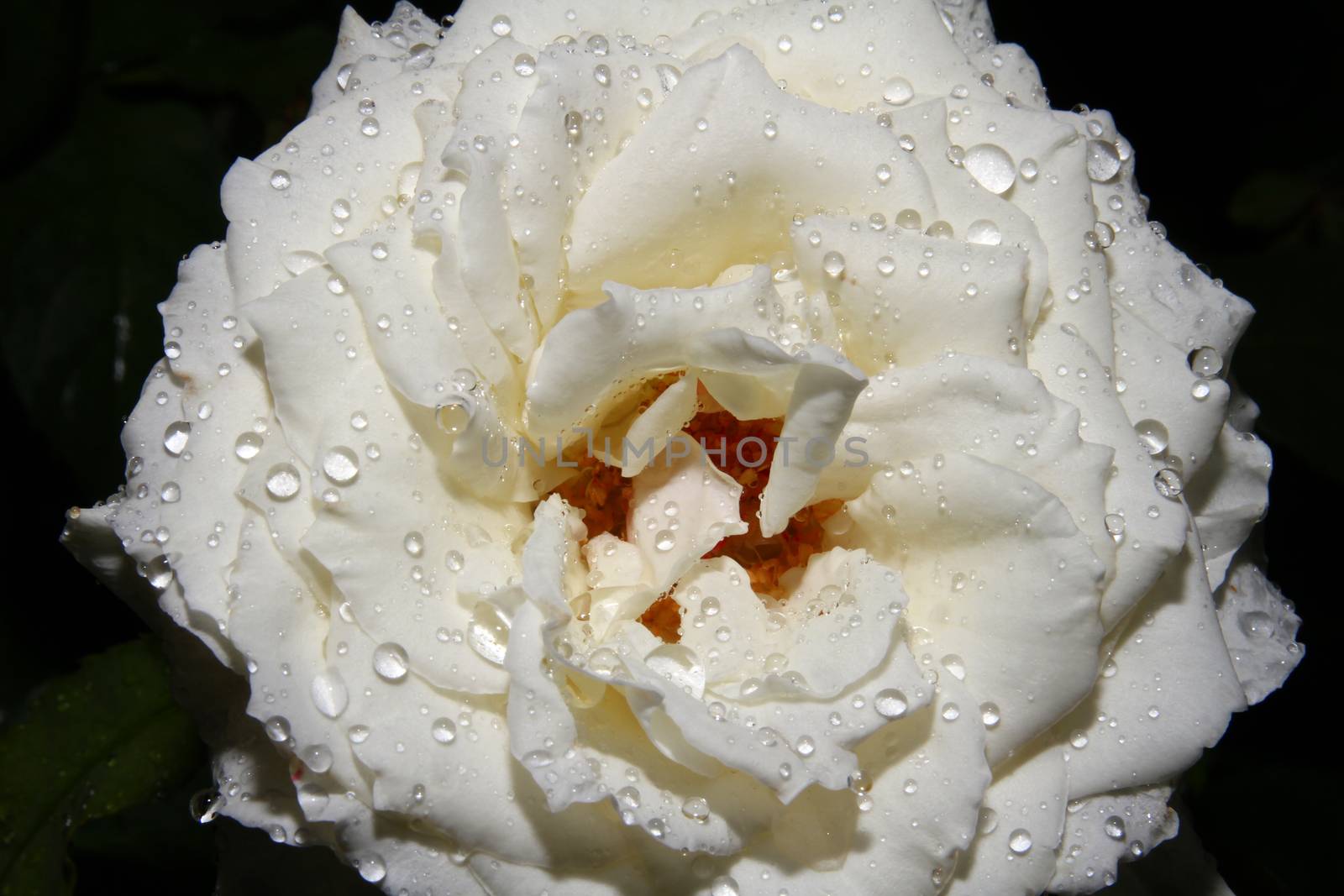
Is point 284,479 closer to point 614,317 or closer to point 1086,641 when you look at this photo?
point 614,317

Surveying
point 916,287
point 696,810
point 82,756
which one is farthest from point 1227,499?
point 82,756

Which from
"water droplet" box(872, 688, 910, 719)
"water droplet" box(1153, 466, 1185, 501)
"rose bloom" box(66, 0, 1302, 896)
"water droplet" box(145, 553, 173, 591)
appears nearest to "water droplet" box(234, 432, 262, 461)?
"rose bloom" box(66, 0, 1302, 896)

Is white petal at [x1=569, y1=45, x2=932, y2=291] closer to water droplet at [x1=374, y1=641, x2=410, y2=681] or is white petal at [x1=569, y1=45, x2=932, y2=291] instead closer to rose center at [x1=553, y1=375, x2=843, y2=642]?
rose center at [x1=553, y1=375, x2=843, y2=642]

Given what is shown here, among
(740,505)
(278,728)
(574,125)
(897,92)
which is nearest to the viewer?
(278,728)

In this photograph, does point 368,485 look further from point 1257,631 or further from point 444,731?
point 1257,631

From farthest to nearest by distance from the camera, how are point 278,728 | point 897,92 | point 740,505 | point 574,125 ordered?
point 740,505, point 897,92, point 574,125, point 278,728

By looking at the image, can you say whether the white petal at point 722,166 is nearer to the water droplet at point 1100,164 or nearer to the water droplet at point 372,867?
the water droplet at point 1100,164

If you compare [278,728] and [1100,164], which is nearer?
[278,728]

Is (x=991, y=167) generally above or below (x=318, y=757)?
above
